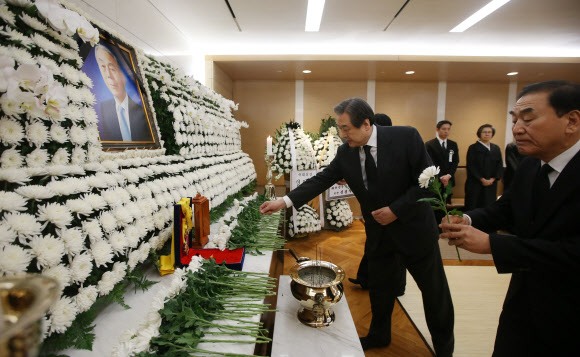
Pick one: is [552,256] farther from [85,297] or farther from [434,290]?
[85,297]

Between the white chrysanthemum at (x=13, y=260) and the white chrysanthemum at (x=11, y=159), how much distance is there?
29cm

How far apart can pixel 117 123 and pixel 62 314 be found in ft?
3.62

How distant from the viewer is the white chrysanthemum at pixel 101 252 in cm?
96

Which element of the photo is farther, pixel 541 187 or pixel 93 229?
pixel 541 187

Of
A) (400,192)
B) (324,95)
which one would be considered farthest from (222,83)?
(400,192)

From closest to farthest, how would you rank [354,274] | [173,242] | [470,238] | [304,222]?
[470,238]
[173,242]
[354,274]
[304,222]

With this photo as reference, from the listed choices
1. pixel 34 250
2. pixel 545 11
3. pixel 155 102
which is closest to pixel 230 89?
pixel 155 102

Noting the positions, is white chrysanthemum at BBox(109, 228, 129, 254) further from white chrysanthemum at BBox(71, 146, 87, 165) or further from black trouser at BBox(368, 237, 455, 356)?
black trouser at BBox(368, 237, 455, 356)

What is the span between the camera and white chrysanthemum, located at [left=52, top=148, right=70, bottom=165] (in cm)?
100

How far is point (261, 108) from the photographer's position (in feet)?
23.7

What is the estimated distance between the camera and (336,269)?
5.44ft

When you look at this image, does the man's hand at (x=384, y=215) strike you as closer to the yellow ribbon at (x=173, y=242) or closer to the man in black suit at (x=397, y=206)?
the man in black suit at (x=397, y=206)

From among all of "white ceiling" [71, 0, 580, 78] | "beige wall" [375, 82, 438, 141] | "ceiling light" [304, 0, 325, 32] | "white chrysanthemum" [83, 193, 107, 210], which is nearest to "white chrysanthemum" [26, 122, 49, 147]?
"white chrysanthemum" [83, 193, 107, 210]

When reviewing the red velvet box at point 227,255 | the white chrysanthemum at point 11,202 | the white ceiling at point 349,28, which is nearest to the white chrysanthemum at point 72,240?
the white chrysanthemum at point 11,202
